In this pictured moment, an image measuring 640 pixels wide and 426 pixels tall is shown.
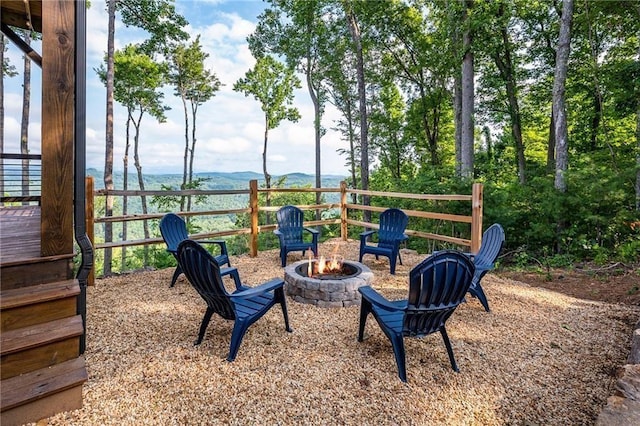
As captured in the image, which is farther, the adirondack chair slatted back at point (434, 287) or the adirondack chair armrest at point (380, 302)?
the adirondack chair armrest at point (380, 302)

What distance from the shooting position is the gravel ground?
1.82m

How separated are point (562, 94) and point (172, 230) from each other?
7.30m

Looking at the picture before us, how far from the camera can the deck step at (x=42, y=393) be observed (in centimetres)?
158

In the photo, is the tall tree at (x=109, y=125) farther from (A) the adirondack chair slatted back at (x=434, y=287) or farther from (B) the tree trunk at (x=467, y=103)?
(B) the tree trunk at (x=467, y=103)

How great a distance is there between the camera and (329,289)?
3.34 metres

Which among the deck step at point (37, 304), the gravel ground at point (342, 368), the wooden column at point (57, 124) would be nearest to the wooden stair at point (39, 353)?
the deck step at point (37, 304)

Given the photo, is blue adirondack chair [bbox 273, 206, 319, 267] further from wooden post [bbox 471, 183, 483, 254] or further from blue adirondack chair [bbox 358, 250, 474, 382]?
blue adirondack chair [bbox 358, 250, 474, 382]

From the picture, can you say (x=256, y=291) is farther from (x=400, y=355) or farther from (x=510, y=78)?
(x=510, y=78)

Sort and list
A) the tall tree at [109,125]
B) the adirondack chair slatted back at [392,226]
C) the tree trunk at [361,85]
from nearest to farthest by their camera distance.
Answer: the adirondack chair slatted back at [392,226] < the tall tree at [109,125] < the tree trunk at [361,85]

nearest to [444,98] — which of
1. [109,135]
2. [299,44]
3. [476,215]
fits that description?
[299,44]

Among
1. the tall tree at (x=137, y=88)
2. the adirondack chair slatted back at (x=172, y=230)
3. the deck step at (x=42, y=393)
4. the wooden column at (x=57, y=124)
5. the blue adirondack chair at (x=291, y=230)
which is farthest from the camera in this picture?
the tall tree at (x=137, y=88)

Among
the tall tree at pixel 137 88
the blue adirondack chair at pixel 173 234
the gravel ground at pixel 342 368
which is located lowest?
the gravel ground at pixel 342 368

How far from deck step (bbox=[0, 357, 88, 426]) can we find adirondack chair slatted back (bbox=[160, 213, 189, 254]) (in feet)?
7.00

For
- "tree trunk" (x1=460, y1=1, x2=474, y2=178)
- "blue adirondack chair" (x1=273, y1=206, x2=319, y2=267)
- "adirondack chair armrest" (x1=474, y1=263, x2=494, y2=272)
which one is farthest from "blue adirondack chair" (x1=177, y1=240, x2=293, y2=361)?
"tree trunk" (x1=460, y1=1, x2=474, y2=178)
